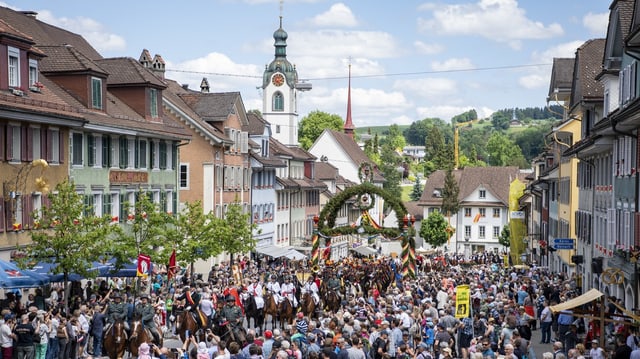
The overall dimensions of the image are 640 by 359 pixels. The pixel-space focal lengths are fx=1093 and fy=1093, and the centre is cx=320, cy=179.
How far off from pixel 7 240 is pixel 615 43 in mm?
22334

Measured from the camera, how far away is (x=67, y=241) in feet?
106

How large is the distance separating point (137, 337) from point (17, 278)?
5.05 meters

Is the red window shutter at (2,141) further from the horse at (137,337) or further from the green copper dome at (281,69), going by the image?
the green copper dome at (281,69)

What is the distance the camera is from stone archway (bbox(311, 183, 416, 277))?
5128 cm

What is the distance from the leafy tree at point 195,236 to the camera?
45.0 metres

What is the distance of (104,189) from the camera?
157ft

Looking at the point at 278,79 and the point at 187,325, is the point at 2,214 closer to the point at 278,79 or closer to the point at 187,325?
the point at 187,325

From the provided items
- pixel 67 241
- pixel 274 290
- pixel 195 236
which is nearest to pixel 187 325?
pixel 67 241

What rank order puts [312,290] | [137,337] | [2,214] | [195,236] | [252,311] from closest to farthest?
[137,337] < [252,311] < [2,214] < [312,290] < [195,236]

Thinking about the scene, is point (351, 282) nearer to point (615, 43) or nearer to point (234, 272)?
point (234, 272)

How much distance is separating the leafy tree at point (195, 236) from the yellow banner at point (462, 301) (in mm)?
16787

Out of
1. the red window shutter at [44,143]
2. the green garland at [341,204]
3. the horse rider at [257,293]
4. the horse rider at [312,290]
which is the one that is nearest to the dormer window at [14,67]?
the red window shutter at [44,143]

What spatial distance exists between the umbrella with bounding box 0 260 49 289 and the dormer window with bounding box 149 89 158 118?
2465 cm

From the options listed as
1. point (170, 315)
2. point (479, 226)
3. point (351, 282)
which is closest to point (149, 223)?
point (170, 315)
